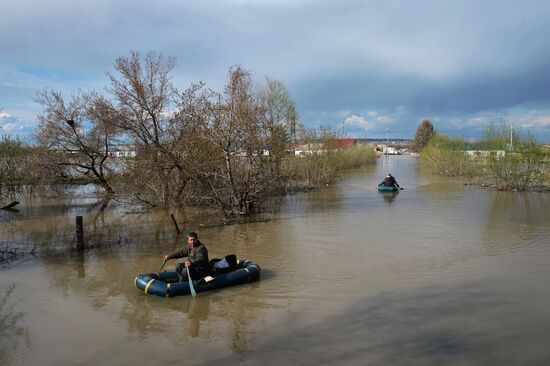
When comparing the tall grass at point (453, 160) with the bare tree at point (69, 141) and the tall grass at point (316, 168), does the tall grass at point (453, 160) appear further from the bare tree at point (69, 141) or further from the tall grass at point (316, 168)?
the bare tree at point (69, 141)

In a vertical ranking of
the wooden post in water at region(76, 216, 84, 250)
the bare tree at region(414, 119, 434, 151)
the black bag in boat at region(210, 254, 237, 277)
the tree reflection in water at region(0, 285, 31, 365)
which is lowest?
the tree reflection in water at region(0, 285, 31, 365)

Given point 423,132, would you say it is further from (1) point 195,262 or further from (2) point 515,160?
(1) point 195,262

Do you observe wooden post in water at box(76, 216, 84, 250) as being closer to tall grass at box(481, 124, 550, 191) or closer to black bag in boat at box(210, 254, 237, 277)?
black bag in boat at box(210, 254, 237, 277)

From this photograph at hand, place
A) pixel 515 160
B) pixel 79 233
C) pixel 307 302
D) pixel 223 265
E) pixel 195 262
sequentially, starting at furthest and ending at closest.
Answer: pixel 515 160, pixel 79 233, pixel 223 265, pixel 195 262, pixel 307 302

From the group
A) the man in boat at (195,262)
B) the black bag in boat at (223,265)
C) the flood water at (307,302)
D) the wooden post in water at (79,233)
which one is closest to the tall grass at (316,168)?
the flood water at (307,302)

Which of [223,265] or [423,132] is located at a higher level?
[423,132]

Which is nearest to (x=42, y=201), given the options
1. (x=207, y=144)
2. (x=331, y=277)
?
(x=207, y=144)

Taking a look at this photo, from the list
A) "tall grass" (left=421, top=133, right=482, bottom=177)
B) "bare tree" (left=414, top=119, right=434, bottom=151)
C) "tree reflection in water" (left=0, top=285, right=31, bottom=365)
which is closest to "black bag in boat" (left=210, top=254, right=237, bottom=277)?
"tree reflection in water" (left=0, top=285, right=31, bottom=365)

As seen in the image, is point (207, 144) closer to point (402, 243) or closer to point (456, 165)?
point (402, 243)

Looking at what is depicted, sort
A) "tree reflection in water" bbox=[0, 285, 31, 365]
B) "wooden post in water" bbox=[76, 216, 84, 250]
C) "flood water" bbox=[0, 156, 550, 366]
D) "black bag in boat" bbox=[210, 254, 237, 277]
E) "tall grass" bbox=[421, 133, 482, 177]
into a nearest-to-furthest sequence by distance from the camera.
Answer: "flood water" bbox=[0, 156, 550, 366] → "tree reflection in water" bbox=[0, 285, 31, 365] → "black bag in boat" bbox=[210, 254, 237, 277] → "wooden post in water" bbox=[76, 216, 84, 250] → "tall grass" bbox=[421, 133, 482, 177]

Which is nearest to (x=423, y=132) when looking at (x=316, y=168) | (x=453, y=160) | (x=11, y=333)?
(x=453, y=160)

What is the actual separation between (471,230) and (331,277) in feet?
24.6

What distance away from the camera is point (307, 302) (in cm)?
874

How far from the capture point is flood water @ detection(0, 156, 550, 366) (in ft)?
22.1
